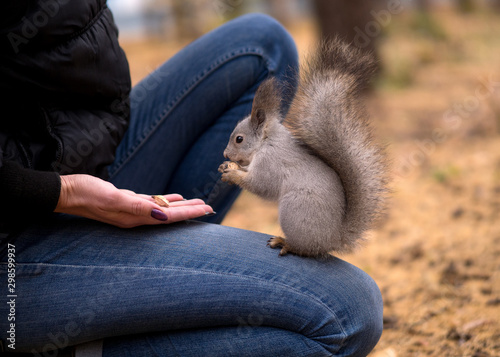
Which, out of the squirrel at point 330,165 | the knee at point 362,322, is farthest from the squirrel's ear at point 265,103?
the knee at point 362,322

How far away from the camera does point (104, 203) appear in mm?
875

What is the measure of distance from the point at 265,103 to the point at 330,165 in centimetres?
19

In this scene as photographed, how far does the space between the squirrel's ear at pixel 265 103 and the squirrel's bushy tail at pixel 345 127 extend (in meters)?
0.08

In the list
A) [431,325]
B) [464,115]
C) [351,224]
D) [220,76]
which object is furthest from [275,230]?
[464,115]

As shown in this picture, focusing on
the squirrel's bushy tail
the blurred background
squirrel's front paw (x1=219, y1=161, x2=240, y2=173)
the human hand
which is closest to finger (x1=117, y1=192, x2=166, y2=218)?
the human hand

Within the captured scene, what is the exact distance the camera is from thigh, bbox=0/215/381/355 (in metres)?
0.85

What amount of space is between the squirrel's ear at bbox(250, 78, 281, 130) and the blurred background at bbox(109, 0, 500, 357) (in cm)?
18

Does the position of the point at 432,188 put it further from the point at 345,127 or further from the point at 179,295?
the point at 179,295

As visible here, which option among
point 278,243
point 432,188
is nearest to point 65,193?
point 278,243

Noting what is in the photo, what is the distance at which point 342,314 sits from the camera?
891 millimetres

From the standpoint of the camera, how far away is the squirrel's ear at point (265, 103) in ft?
3.33

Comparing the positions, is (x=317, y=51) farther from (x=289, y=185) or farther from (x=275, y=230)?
(x=275, y=230)

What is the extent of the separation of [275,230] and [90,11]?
53.1 inches

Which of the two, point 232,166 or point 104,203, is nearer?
point 104,203
